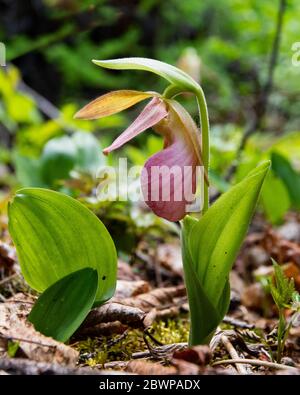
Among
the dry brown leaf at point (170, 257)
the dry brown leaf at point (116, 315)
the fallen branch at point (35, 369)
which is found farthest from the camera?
the dry brown leaf at point (170, 257)

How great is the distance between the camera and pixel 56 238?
2.40 ft

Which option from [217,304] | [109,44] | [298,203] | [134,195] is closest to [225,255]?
[217,304]

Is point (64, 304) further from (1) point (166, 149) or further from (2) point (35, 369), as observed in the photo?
(1) point (166, 149)

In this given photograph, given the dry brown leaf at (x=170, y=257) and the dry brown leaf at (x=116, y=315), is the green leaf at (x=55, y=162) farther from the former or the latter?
the dry brown leaf at (x=116, y=315)

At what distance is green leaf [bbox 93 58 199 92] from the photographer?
0.64m

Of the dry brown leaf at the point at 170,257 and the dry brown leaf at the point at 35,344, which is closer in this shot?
the dry brown leaf at the point at 35,344

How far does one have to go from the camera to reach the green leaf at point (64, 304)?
0.68 m

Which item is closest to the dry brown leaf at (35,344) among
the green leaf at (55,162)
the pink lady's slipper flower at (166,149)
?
the pink lady's slipper flower at (166,149)

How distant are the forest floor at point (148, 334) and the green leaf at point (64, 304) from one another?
0.02 meters

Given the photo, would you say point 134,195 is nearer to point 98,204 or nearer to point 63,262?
point 98,204

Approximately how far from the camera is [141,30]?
486 centimetres

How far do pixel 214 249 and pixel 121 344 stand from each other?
26 cm

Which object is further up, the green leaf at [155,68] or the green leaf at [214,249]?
the green leaf at [155,68]

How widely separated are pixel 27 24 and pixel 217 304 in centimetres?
441
